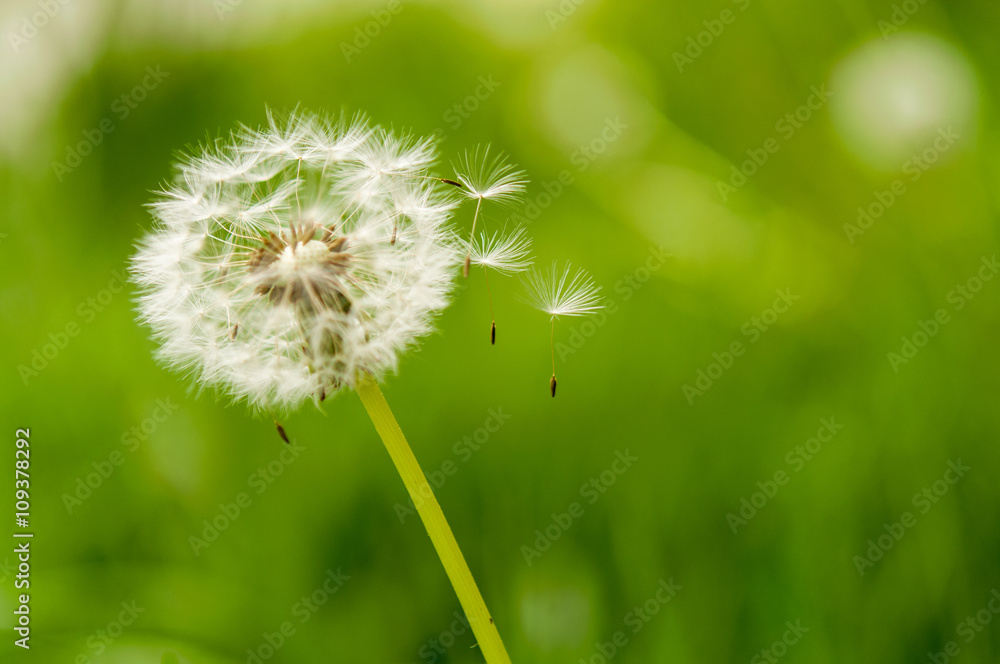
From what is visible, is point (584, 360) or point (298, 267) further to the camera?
point (584, 360)

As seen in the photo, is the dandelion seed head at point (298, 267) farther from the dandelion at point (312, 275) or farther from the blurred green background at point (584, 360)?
the blurred green background at point (584, 360)

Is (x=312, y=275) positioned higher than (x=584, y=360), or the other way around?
(x=584, y=360)

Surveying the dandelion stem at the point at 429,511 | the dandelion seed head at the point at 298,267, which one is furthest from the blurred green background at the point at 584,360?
the dandelion stem at the point at 429,511

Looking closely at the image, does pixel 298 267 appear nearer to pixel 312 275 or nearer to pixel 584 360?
pixel 312 275

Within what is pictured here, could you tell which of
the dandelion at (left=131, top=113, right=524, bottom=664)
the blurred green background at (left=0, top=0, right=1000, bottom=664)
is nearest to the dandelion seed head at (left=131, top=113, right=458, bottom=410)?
the dandelion at (left=131, top=113, right=524, bottom=664)

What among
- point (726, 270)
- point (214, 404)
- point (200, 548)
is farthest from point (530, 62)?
point (200, 548)

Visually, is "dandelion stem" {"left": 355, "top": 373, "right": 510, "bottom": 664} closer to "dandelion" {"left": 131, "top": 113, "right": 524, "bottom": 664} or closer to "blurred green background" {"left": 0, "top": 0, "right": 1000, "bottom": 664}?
"dandelion" {"left": 131, "top": 113, "right": 524, "bottom": 664}

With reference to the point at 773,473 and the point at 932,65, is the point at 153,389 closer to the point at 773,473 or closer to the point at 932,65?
the point at 773,473

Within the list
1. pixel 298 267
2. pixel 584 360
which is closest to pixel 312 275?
pixel 298 267
